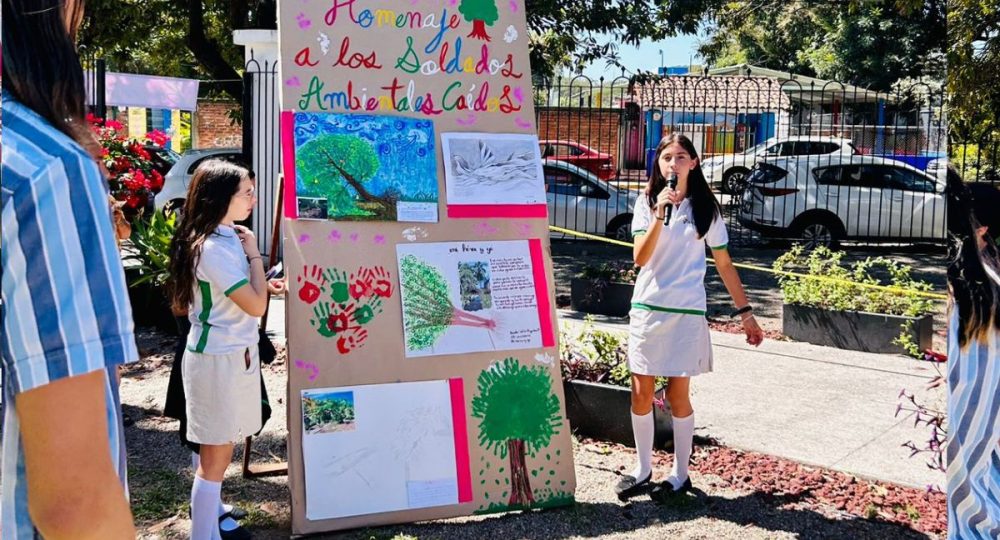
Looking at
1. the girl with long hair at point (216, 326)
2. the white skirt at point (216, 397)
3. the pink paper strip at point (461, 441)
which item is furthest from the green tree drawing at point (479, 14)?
the white skirt at point (216, 397)

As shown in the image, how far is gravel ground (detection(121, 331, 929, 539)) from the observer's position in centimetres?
433

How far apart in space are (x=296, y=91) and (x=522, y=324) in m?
1.49

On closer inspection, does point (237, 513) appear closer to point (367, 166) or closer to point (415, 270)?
point (415, 270)

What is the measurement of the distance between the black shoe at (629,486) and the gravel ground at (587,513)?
5 centimetres

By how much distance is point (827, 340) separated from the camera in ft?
28.1

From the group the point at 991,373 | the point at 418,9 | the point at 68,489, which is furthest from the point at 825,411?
the point at 68,489

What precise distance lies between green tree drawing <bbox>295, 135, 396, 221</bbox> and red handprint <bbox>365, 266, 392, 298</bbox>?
0.24 metres

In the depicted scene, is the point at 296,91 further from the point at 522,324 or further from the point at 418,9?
the point at 522,324

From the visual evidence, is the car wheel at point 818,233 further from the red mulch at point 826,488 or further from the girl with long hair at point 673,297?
the girl with long hair at point 673,297

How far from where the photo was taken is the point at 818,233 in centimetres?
1540

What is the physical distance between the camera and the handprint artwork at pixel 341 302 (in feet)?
13.9

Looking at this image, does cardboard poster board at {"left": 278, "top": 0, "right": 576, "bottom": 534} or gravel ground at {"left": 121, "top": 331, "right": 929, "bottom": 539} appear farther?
gravel ground at {"left": 121, "top": 331, "right": 929, "bottom": 539}

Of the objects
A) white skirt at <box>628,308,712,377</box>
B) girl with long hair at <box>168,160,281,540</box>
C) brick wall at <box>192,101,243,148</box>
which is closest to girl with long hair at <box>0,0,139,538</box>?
girl with long hair at <box>168,160,281,540</box>

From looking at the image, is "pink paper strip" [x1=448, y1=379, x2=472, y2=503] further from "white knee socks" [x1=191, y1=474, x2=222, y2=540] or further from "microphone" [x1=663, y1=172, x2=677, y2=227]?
"microphone" [x1=663, y1=172, x2=677, y2=227]
